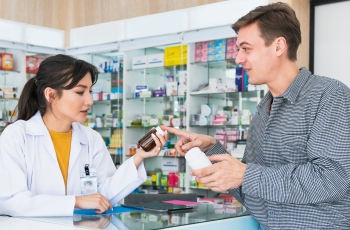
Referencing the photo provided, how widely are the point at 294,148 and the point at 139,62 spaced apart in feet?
18.3

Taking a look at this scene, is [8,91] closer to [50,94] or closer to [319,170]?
[50,94]

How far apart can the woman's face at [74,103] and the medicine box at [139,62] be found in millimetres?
4399

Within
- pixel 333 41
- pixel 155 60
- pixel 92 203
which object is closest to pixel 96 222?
pixel 92 203

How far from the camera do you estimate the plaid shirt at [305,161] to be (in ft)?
6.64

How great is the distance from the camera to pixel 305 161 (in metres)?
2.18

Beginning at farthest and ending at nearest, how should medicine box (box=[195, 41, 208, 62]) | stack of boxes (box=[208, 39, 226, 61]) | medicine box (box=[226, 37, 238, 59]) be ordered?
1. medicine box (box=[195, 41, 208, 62])
2. stack of boxes (box=[208, 39, 226, 61])
3. medicine box (box=[226, 37, 238, 59])

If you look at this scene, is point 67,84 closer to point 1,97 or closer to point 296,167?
point 296,167

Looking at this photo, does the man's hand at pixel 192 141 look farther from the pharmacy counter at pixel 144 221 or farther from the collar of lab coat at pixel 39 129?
the collar of lab coat at pixel 39 129

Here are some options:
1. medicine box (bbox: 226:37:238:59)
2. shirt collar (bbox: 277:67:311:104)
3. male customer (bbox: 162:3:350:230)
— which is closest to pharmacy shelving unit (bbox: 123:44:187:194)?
medicine box (bbox: 226:37:238:59)

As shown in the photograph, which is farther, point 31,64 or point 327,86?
point 31,64

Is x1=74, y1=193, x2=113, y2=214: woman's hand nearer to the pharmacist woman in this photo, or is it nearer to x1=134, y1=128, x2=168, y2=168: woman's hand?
the pharmacist woman

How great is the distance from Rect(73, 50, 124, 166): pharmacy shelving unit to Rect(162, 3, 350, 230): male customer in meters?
5.57

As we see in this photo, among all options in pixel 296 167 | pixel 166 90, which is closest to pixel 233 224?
pixel 296 167

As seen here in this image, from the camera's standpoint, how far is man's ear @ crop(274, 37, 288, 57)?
2.32 m
